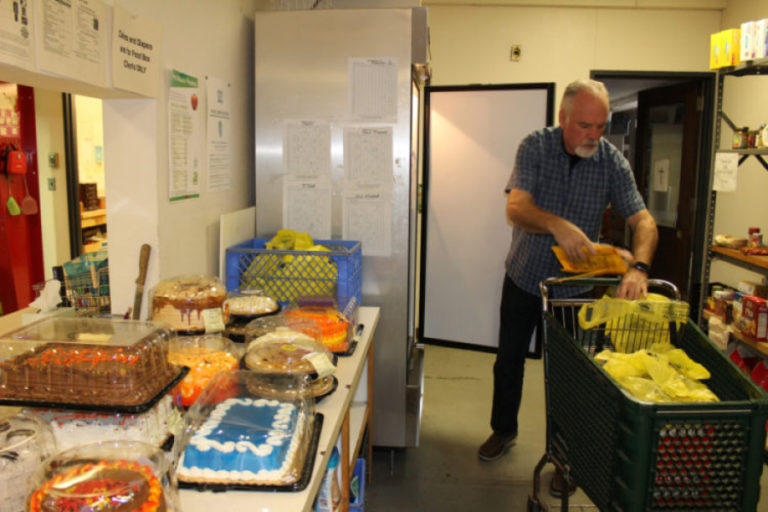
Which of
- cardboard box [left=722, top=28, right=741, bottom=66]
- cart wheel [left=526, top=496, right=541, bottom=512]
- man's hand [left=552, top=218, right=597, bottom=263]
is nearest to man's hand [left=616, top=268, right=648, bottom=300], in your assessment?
man's hand [left=552, top=218, right=597, bottom=263]

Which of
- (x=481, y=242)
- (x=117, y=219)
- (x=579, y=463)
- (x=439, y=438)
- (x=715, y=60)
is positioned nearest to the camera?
(x=579, y=463)

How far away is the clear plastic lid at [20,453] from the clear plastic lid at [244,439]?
0.23m

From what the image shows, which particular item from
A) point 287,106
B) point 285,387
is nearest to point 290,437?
point 285,387

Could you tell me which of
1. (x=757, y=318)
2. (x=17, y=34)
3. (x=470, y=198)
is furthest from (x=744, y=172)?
(x=17, y=34)

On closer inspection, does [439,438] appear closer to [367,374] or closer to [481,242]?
[367,374]

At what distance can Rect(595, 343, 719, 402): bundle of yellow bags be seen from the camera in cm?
146

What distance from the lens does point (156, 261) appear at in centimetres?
179

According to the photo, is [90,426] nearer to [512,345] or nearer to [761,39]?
[512,345]

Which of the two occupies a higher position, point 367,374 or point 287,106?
point 287,106

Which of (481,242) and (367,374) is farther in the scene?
(481,242)

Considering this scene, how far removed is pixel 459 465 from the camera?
8.92ft

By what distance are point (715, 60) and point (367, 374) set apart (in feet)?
8.57

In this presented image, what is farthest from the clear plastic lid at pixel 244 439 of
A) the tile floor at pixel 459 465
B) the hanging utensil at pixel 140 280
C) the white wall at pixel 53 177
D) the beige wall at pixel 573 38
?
the beige wall at pixel 573 38

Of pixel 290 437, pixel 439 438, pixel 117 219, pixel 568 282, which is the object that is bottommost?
pixel 439 438
